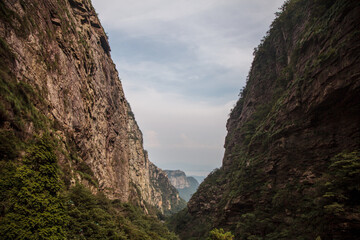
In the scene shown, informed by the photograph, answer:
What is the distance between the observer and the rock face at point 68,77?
18281 mm

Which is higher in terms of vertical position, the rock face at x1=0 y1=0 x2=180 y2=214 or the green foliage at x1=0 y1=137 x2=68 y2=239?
the rock face at x1=0 y1=0 x2=180 y2=214

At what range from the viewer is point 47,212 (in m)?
10.3

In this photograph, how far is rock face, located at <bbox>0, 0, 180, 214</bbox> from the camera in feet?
60.0

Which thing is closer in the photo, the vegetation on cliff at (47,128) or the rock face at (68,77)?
the vegetation on cliff at (47,128)

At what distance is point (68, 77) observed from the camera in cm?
2756

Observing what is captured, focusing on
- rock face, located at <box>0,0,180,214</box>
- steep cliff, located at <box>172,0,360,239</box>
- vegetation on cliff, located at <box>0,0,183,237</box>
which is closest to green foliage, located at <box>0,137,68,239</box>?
vegetation on cliff, located at <box>0,0,183,237</box>

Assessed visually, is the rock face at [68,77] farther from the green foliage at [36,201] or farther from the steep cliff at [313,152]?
the steep cliff at [313,152]

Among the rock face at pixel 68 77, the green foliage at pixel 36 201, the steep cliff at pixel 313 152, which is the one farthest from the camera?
the rock face at pixel 68 77

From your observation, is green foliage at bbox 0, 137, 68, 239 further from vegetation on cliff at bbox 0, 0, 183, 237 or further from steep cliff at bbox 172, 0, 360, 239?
steep cliff at bbox 172, 0, 360, 239

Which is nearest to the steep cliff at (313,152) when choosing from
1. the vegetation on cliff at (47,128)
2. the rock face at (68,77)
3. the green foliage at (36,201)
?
the vegetation on cliff at (47,128)

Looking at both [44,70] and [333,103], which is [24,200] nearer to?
[44,70]

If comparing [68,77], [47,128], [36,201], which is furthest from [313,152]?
[68,77]

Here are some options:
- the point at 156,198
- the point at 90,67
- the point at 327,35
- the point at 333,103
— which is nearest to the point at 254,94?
the point at 327,35

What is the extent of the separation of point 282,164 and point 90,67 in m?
40.6
